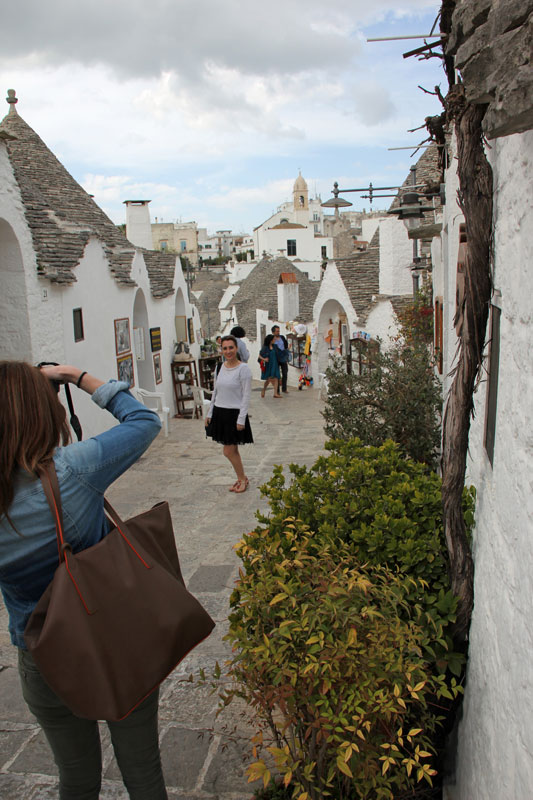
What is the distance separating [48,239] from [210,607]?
5.97m

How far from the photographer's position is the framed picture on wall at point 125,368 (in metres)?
11.5

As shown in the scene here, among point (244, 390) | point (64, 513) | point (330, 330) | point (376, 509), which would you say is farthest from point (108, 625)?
point (330, 330)

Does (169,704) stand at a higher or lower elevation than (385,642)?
lower

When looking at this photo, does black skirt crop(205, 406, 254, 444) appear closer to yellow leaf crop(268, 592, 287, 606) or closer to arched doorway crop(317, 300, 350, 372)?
yellow leaf crop(268, 592, 287, 606)

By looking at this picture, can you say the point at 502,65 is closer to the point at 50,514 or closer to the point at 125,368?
the point at 50,514

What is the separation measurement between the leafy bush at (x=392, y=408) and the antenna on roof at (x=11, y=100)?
10.5m

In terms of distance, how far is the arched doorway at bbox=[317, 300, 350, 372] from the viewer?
19.5 m

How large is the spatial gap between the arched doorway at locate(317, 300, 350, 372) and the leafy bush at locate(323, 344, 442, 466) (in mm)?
12869

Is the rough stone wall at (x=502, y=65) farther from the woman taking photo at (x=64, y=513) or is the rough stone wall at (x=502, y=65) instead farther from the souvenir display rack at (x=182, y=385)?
the souvenir display rack at (x=182, y=385)

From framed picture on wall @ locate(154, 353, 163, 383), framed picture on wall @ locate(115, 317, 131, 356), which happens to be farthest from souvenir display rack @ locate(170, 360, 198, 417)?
framed picture on wall @ locate(115, 317, 131, 356)

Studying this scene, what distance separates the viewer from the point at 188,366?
15500 mm

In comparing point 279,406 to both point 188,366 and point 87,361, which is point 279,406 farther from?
point 87,361

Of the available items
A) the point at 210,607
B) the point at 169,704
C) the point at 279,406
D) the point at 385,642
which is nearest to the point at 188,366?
the point at 279,406


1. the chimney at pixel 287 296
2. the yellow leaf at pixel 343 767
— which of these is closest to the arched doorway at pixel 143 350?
the yellow leaf at pixel 343 767
